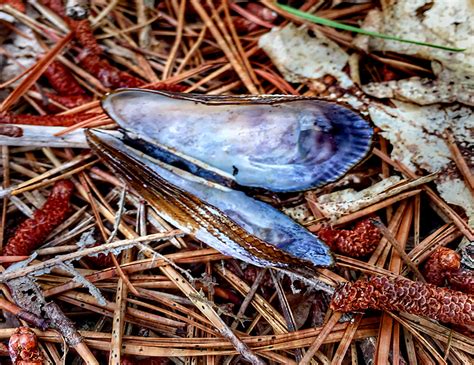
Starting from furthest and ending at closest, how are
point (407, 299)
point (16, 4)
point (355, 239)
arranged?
1. point (16, 4)
2. point (355, 239)
3. point (407, 299)

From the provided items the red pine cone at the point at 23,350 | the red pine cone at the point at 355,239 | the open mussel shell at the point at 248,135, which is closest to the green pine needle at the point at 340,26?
the open mussel shell at the point at 248,135

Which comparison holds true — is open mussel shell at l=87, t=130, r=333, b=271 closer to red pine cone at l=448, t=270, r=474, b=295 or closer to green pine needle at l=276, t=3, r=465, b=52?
red pine cone at l=448, t=270, r=474, b=295

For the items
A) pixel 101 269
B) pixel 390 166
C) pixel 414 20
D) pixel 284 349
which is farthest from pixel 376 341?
pixel 414 20

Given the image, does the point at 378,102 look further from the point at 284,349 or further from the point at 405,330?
the point at 284,349

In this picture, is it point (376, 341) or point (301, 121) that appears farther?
point (301, 121)

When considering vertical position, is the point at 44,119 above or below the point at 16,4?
below

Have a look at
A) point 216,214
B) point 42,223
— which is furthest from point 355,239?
point 42,223

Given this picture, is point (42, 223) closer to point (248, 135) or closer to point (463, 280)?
point (248, 135)
